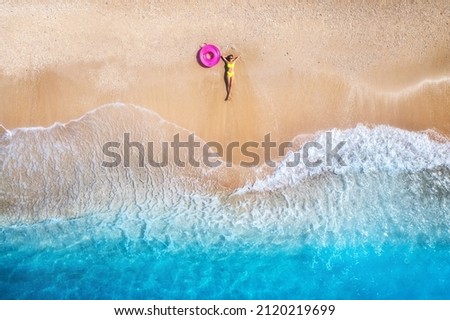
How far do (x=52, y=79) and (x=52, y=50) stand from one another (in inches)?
25.8

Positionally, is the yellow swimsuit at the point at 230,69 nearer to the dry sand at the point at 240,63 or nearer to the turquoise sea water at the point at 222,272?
the dry sand at the point at 240,63

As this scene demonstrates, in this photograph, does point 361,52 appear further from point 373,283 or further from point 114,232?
point 114,232

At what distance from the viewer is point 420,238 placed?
34.1ft

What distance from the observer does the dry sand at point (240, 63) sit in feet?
35.4

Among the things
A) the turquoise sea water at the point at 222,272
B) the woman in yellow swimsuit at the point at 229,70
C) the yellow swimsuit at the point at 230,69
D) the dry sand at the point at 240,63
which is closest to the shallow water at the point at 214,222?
the turquoise sea water at the point at 222,272

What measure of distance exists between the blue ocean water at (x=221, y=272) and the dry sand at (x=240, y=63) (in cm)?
273

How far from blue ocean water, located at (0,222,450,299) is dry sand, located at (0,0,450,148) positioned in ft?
8.94

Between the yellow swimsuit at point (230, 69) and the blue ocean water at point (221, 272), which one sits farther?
the yellow swimsuit at point (230, 69)

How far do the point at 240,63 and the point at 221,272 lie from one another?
464 cm

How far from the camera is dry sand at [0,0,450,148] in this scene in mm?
10781

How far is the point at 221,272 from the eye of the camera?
33.3 ft

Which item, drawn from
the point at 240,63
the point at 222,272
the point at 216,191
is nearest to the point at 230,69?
the point at 240,63

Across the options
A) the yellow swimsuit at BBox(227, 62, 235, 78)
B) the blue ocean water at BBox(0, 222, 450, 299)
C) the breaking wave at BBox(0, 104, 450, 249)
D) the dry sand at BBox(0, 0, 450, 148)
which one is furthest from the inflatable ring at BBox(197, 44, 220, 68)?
the blue ocean water at BBox(0, 222, 450, 299)

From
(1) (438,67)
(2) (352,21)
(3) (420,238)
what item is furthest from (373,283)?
(2) (352,21)
